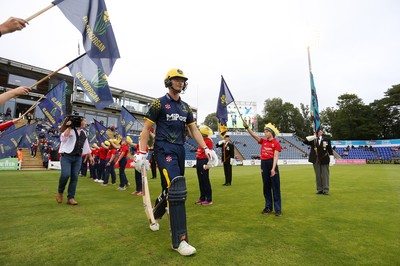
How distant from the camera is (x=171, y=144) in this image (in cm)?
369

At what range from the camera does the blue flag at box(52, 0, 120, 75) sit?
5.16 meters

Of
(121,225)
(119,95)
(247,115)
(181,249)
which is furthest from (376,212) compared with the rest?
(247,115)

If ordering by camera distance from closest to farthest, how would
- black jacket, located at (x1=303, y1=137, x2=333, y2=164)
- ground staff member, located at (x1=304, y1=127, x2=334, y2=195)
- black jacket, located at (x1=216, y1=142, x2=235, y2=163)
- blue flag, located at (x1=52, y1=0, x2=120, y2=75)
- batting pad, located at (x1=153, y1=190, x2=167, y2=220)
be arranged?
batting pad, located at (x1=153, y1=190, x2=167, y2=220)
blue flag, located at (x1=52, y1=0, x2=120, y2=75)
ground staff member, located at (x1=304, y1=127, x2=334, y2=195)
black jacket, located at (x1=303, y1=137, x2=333, y2=164)
black jacket, located at (x1=216, y1=142, x2=235, y2=163)

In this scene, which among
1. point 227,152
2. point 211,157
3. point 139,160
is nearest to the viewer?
point 139,160

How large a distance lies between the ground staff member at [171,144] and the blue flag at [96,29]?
2.57 meters

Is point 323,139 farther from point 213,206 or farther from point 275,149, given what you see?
point 213,206

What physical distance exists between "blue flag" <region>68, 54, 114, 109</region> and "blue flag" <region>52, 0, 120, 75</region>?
1.31 m

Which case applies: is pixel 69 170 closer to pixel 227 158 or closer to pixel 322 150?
pixel 227 158

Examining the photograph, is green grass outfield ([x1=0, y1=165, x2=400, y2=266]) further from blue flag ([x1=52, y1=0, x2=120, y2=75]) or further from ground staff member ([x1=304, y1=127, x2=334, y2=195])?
blue flag ([x1=52, y1=0, x2=120, y2=75])

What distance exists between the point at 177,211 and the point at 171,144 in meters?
0.99

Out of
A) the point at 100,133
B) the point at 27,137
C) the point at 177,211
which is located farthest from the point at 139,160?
the point at 100,133

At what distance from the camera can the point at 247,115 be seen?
50500 millimetres

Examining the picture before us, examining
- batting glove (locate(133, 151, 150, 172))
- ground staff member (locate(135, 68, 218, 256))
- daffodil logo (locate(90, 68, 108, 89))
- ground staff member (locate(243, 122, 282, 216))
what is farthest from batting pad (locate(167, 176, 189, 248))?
daffodil logo (locate(90, 68, 108, 89))

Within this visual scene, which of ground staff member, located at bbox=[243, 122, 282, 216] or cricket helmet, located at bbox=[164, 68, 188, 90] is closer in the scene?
cricket helmet, located at bbox=[164, 68, 188, 90]
